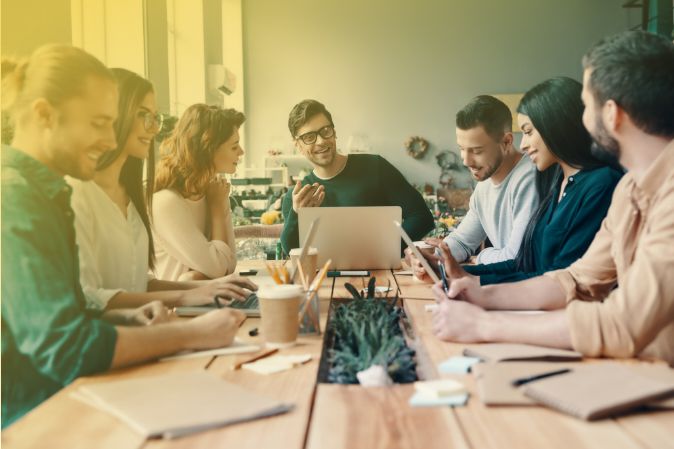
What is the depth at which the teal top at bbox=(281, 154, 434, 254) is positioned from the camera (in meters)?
3.26

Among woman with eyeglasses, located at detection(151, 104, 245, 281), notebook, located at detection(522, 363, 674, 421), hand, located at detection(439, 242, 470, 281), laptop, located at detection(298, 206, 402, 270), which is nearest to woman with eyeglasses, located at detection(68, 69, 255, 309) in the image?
woman with eyeglasses, located at detection(151, 104, 245, 281)

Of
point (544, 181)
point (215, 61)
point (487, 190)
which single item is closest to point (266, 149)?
point (215, 61)

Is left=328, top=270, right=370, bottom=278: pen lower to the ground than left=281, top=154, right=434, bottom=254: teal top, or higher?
lower

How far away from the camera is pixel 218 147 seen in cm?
256

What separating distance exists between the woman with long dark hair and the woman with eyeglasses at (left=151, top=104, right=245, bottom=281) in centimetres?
97

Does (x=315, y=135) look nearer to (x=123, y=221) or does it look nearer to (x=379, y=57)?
(x=123, y=221)

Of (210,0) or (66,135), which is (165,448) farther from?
(210,0)

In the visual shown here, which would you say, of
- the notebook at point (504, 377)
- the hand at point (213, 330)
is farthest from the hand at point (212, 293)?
the notebook at point (504, 377)

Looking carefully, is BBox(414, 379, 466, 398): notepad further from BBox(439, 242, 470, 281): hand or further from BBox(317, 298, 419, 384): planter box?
BBox(439, 242, 470, 281): hand

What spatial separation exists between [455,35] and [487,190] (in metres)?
6.27

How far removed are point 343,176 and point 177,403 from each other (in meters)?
2.41

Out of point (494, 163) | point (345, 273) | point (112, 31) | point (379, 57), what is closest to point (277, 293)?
point (345, 273)

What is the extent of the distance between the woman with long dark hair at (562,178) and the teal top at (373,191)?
0.96m

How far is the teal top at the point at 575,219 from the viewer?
6.59ft
